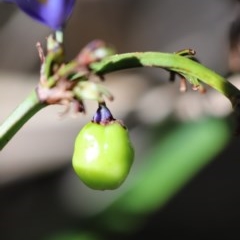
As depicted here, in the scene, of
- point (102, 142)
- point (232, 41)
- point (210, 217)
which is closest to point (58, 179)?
point (210, 217)

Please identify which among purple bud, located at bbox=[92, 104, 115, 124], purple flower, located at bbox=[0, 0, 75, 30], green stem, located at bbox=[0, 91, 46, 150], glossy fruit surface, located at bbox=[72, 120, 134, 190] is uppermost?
purple flower, located at bbox=[0, 0, 75, 30]

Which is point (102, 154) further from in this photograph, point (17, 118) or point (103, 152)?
point (17, 118)

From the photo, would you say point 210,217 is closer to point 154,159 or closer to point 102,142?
point 154,159

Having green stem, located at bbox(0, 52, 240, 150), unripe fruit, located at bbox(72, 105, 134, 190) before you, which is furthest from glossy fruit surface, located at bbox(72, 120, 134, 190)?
green stem, located at bbox(0, 52, 240, 150)

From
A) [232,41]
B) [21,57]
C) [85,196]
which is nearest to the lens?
[232,41]

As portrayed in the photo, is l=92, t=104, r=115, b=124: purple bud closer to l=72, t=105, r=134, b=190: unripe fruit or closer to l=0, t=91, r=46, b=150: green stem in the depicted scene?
l=72, t=105, r=134, b=190: unripe fruit

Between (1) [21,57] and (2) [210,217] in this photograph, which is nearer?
(2) [210,217]
